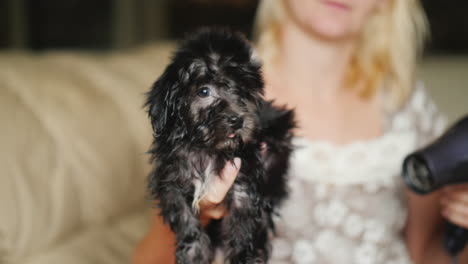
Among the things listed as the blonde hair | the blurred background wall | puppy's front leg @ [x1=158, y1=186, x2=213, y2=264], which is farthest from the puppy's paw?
the blurred background wall

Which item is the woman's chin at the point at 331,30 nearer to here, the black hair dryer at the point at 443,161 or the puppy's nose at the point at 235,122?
the black hair dryer at the point at 443,161

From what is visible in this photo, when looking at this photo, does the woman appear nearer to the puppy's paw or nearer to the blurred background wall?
the puppy's paw

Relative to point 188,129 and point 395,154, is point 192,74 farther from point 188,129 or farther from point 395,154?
point 395,154

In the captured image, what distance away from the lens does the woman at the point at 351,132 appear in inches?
47.4

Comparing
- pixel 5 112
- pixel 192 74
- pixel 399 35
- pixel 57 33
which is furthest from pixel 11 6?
pixel 192 74

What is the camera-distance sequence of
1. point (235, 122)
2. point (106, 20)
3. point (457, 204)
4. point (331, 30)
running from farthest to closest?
point (106, 20)
point (331, 30)
point (457, 204)
point (235, 122)

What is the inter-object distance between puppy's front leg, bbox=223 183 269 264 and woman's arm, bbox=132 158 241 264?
0.09 ft

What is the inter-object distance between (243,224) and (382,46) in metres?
1.00

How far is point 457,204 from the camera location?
1081mm

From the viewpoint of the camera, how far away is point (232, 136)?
660 mm

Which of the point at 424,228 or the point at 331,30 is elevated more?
the point at 331,30

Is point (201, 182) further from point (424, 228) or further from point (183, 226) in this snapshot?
point (424, 228)

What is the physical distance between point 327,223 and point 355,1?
0.62 meters

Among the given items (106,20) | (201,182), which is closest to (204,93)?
(201,182)
